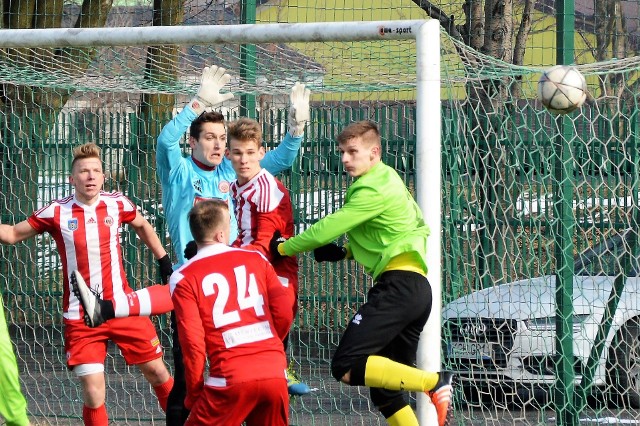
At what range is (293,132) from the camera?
621 centimetres

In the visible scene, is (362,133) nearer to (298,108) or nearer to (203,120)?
(298,108)

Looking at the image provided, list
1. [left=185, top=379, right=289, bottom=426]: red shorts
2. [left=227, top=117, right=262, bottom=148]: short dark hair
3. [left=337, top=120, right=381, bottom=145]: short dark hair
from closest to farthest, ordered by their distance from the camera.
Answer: [left=185, top=379, right=289, bottom=426]: red shorts → [left=337, top=120, right=381, bottom=145]: short dark hair → [left=227, top=117, right=262, bottom=148]: short dark hair

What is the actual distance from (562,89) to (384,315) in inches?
60.4

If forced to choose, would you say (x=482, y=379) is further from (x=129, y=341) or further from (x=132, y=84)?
(x=132, y=84)

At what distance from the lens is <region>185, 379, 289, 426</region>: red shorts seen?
477 cm

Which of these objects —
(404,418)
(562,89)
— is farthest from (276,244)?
(562,89)

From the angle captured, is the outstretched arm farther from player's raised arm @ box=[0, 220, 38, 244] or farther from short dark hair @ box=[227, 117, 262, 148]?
player's raised arm @ box=[0, 220, 38, 244]

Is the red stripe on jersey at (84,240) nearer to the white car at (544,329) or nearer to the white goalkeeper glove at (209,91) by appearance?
the white goalkeeper glove at (209,91)

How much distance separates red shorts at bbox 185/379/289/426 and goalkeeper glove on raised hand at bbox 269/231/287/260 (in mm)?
1043

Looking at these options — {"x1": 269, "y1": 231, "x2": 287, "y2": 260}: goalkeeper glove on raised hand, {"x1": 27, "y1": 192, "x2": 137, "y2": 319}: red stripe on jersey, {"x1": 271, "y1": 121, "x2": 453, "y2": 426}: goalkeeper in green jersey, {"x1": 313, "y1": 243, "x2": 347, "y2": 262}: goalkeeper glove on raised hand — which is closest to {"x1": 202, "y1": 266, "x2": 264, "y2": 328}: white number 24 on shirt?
{"x1": 271, "y1": 121, "x2": 453, "y2": 426}: goalkeeper in green jersey

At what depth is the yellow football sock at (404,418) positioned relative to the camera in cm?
567

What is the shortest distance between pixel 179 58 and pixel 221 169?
2046mm

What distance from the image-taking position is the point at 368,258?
5.70m

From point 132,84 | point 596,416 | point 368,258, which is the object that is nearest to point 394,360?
point 368,258
